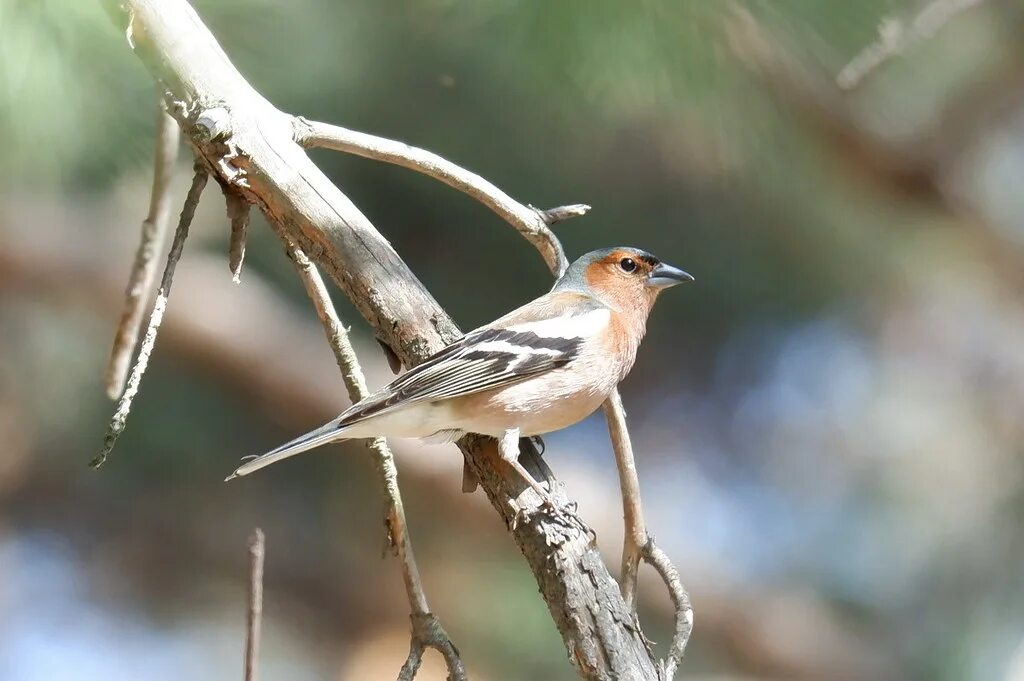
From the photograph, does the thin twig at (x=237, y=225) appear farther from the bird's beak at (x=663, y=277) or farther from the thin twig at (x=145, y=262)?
the bird's beak at (x=663, y=277)

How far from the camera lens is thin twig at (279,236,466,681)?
1881 mm

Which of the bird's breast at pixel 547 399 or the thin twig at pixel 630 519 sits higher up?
the bird's breast at pixel 547 399

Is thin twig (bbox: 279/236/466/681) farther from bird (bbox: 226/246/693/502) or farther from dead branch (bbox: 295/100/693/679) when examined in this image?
dead branch (bbox: 295/100/693/679)

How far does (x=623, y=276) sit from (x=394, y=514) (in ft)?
3.84

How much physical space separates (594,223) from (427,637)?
7.75ft

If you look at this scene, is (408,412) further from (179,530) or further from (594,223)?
(179,530)

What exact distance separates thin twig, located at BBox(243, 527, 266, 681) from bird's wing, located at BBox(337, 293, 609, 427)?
0.90 m

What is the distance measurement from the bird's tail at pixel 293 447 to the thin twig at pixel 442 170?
24.5 inches

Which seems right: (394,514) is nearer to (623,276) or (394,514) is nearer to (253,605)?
(253,605)

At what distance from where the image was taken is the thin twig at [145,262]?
7.75ft

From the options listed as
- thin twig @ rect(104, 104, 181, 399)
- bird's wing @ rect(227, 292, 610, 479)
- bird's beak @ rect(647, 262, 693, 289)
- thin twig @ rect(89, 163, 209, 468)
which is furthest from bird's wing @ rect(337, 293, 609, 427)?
thin twig @ rect(104, 104, 181, 399)

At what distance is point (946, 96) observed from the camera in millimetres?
3297

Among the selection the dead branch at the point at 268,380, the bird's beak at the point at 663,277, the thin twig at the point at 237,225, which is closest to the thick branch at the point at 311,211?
the thin twig at the point at 237,225

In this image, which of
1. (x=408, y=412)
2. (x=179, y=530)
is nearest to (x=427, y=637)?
(x=408, y=412)
